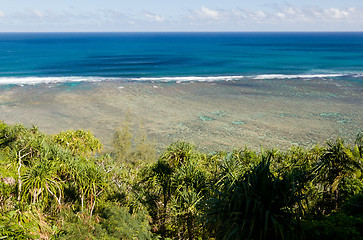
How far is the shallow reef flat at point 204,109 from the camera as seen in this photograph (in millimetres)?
39781

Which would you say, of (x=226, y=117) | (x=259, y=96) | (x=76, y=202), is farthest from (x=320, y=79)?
(x=76, y=202)

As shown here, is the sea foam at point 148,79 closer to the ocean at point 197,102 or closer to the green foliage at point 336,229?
the ocean at point 197,102

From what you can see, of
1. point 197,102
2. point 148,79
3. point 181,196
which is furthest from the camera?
point 148,79

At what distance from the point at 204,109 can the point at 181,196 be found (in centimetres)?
3700

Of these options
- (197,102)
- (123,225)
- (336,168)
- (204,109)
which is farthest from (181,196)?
(197,102)

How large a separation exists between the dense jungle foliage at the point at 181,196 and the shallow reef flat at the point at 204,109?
19.2 meters

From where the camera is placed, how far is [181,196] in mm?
14844

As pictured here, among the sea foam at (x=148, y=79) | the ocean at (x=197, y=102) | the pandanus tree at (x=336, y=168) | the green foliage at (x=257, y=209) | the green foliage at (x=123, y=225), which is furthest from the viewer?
the sea foam at (x=148, y=79)

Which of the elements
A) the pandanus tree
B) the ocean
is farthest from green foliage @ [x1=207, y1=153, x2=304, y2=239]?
the ocean

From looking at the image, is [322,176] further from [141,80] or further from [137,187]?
→ [141,80]

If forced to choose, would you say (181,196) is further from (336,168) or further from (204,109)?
(204,109)

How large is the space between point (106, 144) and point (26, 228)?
27.9 m

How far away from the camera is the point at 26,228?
9.22 metres

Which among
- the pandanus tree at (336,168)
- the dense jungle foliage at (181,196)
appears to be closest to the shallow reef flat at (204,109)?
the dense jungle foliage at (181,196)
